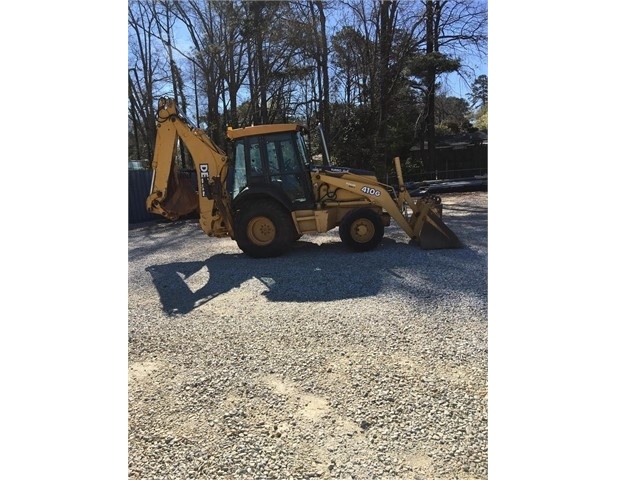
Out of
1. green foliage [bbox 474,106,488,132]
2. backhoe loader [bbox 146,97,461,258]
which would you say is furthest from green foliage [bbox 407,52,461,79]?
backhoe loader [bbox 146,97,461,258]

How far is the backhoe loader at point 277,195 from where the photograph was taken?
5.60m

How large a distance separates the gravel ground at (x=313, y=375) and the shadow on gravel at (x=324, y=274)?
32 millimetres

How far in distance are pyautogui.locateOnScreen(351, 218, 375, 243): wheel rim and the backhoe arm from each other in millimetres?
1653

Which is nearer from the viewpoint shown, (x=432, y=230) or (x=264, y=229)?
(x=432, y=230)

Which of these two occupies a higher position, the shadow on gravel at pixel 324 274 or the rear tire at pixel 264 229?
the rear tire at pixel 264 229

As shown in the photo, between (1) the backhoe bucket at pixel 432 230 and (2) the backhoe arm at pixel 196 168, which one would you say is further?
(2) the backhoe arm at pixel 196 168

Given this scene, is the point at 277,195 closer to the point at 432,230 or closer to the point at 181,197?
the point at 181,197

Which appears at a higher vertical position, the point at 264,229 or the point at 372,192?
the point at 372,192

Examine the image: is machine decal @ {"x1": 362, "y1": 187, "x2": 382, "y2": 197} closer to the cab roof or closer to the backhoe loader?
the backhoe loader

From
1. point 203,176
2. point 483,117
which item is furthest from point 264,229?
point 483,117

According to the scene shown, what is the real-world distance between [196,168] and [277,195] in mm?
1204

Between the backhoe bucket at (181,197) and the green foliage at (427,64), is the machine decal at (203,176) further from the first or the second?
the green foliage at (427,64)

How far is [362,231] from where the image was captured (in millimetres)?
5691

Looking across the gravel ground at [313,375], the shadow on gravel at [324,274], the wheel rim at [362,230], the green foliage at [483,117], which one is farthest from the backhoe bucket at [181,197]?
the green foliage at [483,117]
